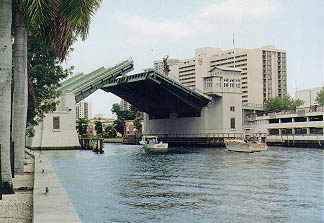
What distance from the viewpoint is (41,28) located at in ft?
48.2

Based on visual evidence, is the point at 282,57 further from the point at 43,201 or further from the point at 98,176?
the point at 43,201

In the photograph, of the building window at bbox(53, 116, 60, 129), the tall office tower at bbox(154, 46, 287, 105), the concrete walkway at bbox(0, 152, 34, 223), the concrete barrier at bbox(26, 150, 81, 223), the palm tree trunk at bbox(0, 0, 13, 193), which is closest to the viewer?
the concrete barrier at bbox(26, 150, 81, 223)

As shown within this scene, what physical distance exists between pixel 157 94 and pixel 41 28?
193ft

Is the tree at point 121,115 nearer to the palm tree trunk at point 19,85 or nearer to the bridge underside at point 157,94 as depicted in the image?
the bridge underside at point 157,94

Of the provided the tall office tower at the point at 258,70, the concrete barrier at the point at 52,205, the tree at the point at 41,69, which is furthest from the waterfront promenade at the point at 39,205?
the tall office tower at the point at 258,70

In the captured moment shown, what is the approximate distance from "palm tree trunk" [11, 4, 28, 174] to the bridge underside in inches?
1763

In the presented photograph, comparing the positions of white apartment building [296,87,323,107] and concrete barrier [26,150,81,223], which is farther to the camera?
white apartment building [296,87,323,107]

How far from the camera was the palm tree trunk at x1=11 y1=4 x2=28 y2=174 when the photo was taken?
14391mm

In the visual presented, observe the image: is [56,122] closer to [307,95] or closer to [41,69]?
[41,69]

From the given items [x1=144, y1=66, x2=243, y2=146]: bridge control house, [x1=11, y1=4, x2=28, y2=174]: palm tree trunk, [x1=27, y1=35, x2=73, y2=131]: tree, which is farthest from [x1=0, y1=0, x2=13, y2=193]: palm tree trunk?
[x1=144, y1=66, x2=243, y2=146]: bridge control house

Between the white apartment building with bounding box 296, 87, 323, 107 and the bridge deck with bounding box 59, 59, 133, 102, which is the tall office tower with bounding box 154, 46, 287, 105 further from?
→ the bridge deck with bounding box 59, 59, 133, 102

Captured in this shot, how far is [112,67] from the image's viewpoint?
202 feet

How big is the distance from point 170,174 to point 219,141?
152ft

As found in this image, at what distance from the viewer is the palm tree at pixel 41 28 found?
1220cm
